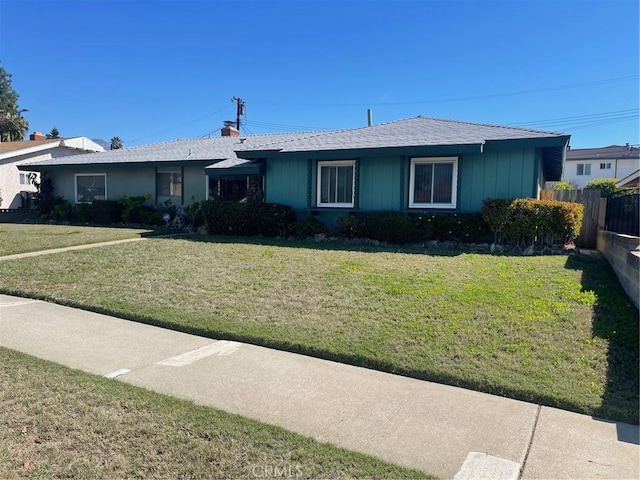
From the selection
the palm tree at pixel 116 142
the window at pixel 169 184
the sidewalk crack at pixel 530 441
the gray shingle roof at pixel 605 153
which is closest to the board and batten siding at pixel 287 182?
the window at pixel 169 184

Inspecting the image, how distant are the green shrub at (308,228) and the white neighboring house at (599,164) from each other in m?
43.4

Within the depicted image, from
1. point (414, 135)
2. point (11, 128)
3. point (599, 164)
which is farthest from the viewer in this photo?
point (599, 164)

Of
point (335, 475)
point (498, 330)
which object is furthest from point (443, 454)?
point (498, 330)

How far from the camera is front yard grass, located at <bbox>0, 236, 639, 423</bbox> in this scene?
418 centimetres

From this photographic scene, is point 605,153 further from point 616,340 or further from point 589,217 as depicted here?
point 616,340

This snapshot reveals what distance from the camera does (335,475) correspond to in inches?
106

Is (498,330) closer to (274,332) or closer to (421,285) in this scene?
(421,285)

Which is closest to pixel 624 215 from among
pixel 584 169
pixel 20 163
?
pixel 20 163

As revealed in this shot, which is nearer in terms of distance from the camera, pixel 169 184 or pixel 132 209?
pixel 132 209

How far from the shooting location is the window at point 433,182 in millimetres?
11891

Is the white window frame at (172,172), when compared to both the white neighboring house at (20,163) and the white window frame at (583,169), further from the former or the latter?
the white window frame at (583,169)

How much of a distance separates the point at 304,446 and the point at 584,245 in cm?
1089

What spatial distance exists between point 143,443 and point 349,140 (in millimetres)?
11767

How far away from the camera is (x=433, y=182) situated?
12.2 metres
